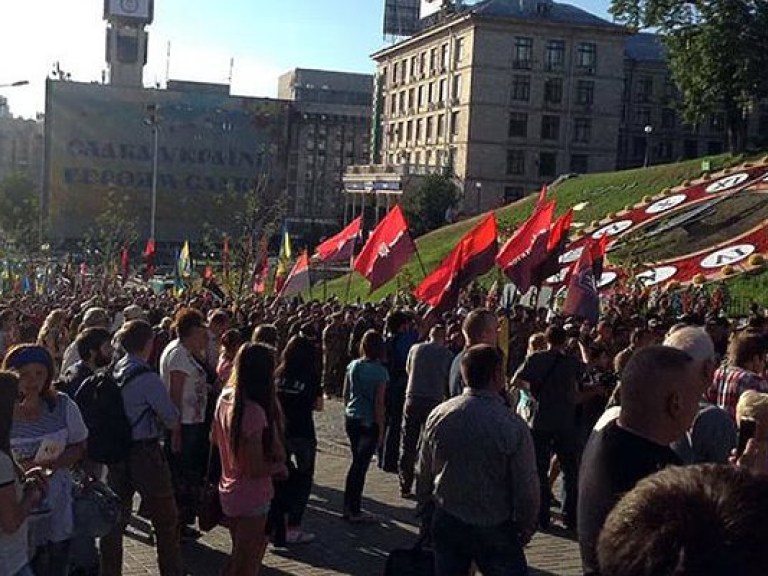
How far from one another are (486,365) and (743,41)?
135 feet

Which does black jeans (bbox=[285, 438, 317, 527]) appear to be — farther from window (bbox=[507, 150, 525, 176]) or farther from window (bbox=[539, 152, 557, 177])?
window (bbox=[539, 152, 557, 177])

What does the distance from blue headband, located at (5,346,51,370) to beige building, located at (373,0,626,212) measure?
2626 inches

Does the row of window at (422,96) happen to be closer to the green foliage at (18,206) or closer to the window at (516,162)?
the window at (516,162)

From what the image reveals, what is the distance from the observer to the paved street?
7.93 meters

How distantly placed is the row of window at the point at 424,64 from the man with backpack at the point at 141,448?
70.4m

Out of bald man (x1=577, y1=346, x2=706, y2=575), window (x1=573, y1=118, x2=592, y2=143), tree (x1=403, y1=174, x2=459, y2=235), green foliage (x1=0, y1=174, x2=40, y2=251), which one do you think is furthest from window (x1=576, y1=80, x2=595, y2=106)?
bald man (x1=577, y1=346, x2=706, y2=575)

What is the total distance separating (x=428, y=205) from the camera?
61250mm

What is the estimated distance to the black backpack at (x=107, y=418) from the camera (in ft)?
22.3

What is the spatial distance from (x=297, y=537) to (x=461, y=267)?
712 cm

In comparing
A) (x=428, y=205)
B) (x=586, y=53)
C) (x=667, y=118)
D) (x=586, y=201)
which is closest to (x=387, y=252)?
(x=586, y=201)

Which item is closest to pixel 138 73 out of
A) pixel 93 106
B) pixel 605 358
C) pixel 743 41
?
pixel 93 106

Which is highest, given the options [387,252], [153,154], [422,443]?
[153,154]

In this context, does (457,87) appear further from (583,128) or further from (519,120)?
(583,128)

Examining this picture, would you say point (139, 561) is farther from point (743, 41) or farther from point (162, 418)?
point (743, 41)
